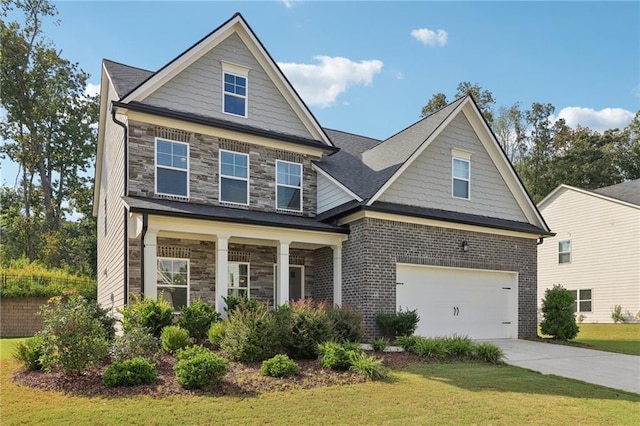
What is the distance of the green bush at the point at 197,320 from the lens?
1139cm

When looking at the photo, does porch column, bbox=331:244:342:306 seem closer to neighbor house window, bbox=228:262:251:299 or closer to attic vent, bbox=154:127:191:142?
neighbor house window, bbox=228:262:251:299

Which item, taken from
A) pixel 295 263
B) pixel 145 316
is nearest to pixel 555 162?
pixel 295 263

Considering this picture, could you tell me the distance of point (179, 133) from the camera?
1412 cm

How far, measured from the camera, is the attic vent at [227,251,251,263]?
1469 cm

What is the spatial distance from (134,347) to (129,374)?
136 centimetres

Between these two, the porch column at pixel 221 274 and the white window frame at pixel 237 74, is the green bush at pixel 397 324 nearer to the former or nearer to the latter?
the porch column at pixel 221 274

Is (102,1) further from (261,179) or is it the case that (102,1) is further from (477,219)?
(477,219)

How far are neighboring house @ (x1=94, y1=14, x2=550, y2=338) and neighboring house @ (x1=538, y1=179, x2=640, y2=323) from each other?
9.82 meters

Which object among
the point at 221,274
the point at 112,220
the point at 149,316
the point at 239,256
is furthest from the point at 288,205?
the point at 149,316

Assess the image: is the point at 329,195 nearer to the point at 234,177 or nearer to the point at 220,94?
the point at 234,177

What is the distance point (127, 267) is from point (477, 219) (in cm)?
1073

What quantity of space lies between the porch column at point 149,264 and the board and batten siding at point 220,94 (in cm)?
421

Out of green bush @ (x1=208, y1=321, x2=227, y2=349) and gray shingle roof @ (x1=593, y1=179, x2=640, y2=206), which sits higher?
gray shingle roof @ (x1=593, y1=179, x2=640, y2=206)

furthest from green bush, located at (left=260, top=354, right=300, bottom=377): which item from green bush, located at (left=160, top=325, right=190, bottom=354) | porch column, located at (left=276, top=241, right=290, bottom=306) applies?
porch column, located at (left=276, top=241, right=290, bottom=306)
